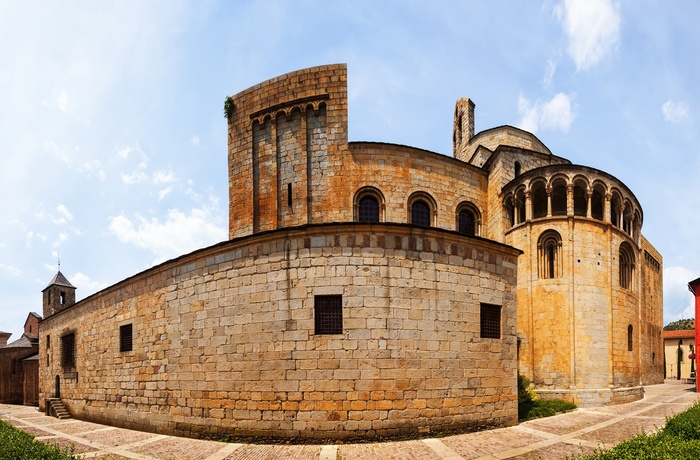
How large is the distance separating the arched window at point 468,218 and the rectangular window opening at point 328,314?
33.9 feet

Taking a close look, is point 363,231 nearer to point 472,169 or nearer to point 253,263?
point 253,263

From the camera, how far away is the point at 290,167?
18.5 m

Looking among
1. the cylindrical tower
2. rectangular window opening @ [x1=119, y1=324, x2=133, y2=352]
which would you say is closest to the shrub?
the cylindrical tower

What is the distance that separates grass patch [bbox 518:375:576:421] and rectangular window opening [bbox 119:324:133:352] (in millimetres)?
13494

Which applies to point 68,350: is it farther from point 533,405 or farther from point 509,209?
point 509,209

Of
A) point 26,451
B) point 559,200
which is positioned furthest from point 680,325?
point 26,451

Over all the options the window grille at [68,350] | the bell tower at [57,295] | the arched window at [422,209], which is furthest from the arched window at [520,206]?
the bell tower at [57,295]

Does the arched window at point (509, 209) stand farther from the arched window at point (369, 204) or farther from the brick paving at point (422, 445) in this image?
the brick paving at point (422, 445)

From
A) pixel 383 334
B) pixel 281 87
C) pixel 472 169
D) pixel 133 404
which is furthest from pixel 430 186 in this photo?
pixel 133 404

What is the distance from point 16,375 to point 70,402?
1761 centimetres

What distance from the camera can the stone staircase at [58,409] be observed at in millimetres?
19406

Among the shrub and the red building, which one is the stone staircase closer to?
the shrub

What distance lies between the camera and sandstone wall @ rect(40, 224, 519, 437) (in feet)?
35.2

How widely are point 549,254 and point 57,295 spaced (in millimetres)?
38253
